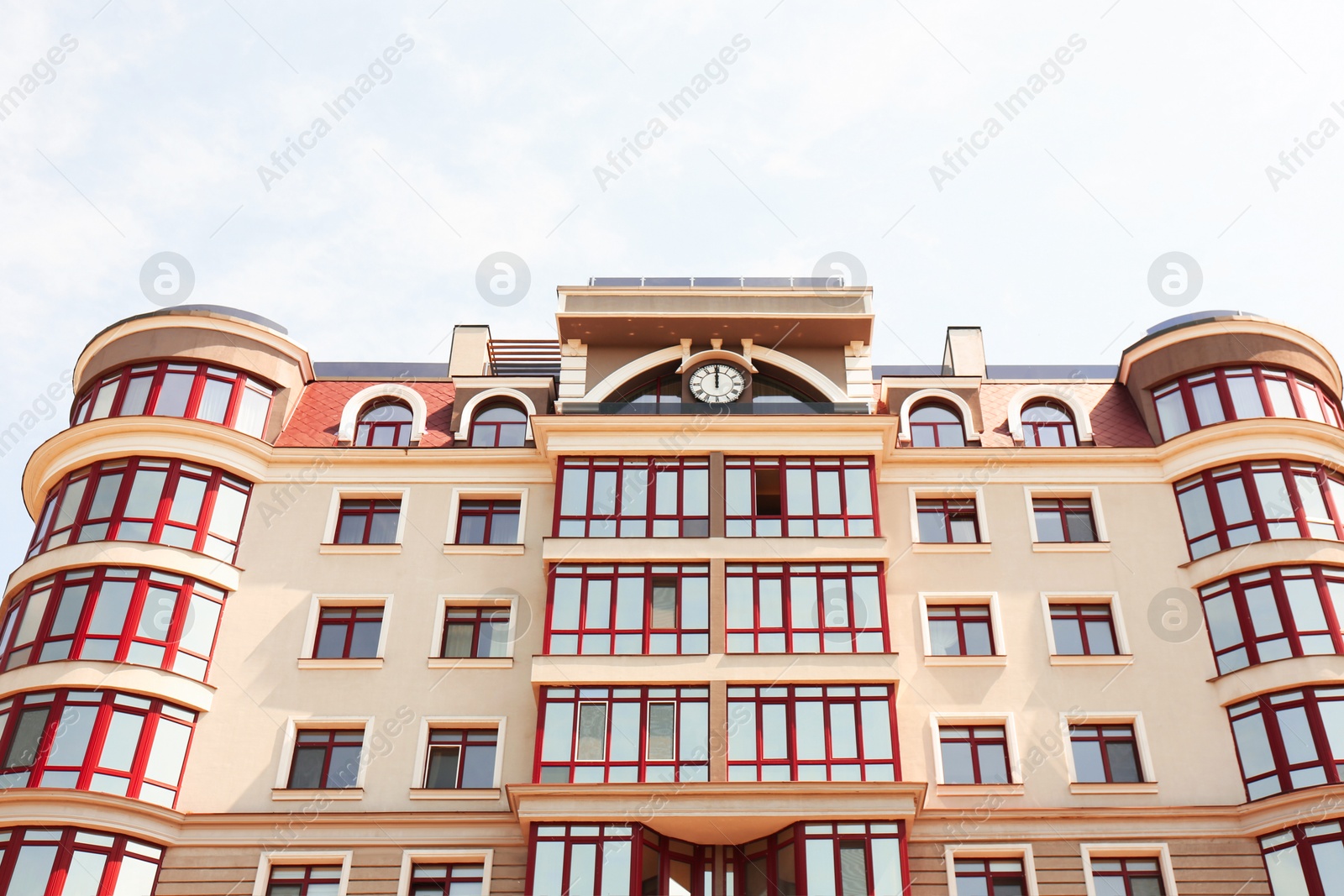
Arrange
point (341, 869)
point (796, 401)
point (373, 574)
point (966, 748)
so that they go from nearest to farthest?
point (341, 869) < point (966, 748) < point (373, 574) < point (796, 401)

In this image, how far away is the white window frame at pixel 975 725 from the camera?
30078 millimetres

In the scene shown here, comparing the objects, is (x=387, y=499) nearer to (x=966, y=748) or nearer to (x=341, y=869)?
(x=341, y=869)

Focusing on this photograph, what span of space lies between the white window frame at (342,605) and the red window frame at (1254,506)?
2088cm

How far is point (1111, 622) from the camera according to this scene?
32906mm

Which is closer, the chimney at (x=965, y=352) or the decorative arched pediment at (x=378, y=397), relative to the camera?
the decorative arched pediment at (x=378, y=397)

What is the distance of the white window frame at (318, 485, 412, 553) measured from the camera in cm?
3384

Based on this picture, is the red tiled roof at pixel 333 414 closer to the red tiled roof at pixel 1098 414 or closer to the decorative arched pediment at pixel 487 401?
the decorative arched pediment at pixel 487 401

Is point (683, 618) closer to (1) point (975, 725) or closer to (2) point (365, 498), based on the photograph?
(1) point (975, 725)

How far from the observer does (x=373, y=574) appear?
33.6m

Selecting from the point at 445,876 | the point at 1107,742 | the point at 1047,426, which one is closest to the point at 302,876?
the point at 445,876

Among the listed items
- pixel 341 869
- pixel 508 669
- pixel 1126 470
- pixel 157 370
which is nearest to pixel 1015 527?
pixel 1126 470

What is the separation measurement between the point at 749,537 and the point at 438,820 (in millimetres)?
A: 10175

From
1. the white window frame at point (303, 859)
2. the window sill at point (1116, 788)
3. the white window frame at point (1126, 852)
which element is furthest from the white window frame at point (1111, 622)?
the white window frame at point (303, 859)

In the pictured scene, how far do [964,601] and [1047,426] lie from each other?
6709 millimetres
